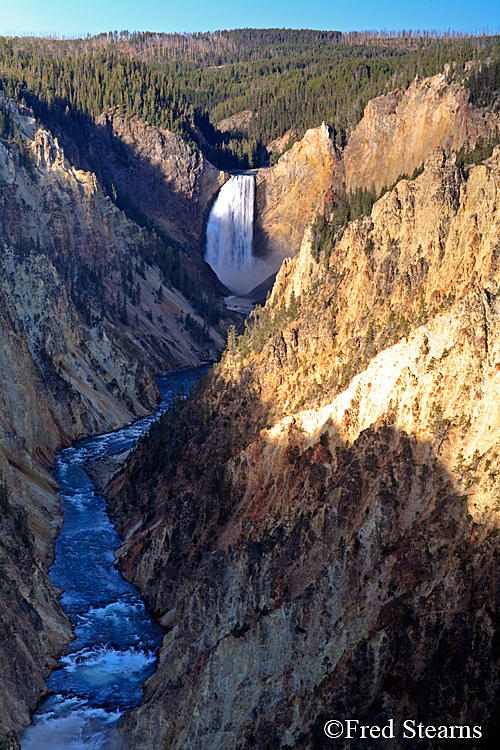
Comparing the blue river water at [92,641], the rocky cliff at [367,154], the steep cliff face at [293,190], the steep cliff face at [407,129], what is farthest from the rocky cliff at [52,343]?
the steep cliff face at [407,129]

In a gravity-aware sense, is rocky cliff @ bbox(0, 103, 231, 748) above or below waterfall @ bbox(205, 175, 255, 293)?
below

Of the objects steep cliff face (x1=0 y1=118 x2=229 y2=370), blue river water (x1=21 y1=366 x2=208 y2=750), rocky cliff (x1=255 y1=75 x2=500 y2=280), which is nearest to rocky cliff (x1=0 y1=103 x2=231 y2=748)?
steep cliff face (x1=0 y1=118 x2=229 y2=370)

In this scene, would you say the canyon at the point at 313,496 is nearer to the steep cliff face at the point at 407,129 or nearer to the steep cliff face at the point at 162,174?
the steep cliff face at the point at 407,129

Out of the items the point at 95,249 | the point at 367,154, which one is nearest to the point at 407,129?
the point at 367,154

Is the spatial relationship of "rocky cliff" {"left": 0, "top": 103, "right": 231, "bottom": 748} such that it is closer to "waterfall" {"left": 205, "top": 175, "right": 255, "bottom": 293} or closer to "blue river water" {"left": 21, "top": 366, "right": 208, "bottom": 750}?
"blue river water" {"left": 21, "top": 366, "right": 208, "bottom": 750}

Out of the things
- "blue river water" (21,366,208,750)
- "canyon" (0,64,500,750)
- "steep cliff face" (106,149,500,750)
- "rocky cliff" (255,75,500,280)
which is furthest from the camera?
"rocky cliff" (255,75,500,280)

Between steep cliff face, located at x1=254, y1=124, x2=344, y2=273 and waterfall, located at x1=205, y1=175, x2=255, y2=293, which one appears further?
waterfall, located at x1=205, y1=175, x2=255, y2=293

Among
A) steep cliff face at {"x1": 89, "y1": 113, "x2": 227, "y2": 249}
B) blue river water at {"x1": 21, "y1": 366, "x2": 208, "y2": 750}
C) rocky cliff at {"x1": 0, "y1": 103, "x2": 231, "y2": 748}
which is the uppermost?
steep cliff face at {"x1": 89, "y1": 113, "x2": 227, "y2": 249}

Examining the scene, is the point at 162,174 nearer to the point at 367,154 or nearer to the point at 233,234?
the point at 233,234
